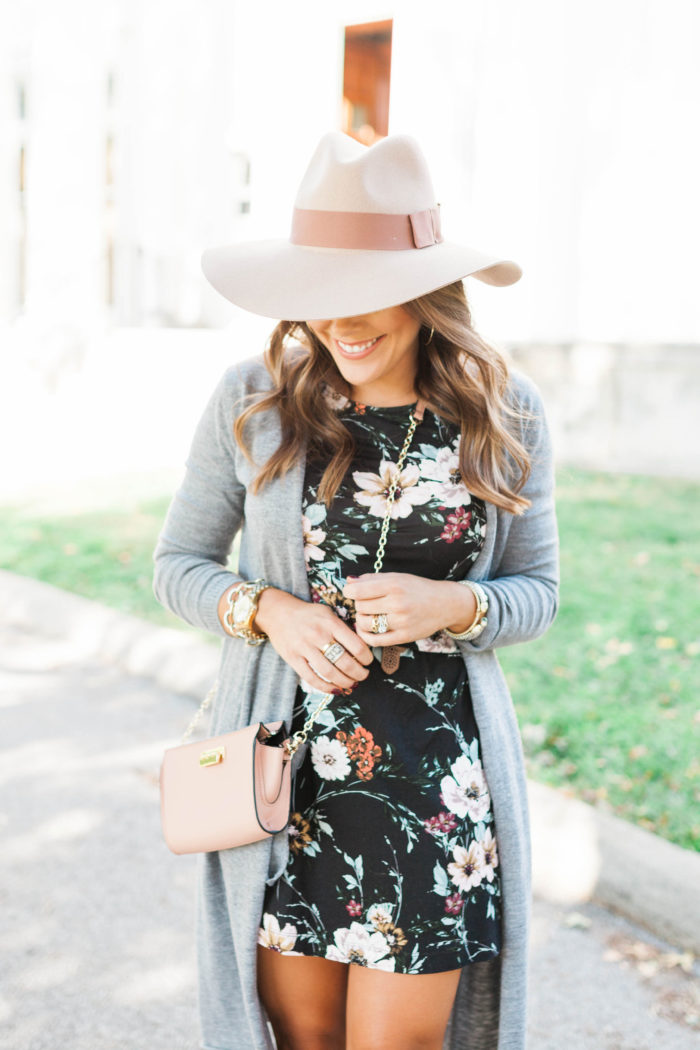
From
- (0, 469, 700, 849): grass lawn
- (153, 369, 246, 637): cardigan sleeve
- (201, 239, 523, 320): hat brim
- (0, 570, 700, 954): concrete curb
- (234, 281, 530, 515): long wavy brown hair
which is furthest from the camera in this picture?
(0, 469, 700, 849): grass lawn

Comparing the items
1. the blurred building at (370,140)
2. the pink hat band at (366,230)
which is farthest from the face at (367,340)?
the blurred building at (370,140)

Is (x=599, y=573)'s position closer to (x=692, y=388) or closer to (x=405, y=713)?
(x=692, y=388)

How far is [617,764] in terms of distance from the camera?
15.1ft

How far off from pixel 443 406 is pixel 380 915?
0.98m

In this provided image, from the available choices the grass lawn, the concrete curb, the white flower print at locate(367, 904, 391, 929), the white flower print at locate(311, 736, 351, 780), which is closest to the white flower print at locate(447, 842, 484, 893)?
the white flower print at locate(367, 904, 391, 929)

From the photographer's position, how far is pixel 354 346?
199cm

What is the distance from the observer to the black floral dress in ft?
6.59

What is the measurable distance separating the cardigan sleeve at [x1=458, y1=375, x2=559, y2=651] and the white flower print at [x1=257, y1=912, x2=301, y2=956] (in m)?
0.63

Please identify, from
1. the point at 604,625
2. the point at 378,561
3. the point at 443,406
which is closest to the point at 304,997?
the point at 378,561

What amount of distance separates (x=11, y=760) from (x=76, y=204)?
10022mm

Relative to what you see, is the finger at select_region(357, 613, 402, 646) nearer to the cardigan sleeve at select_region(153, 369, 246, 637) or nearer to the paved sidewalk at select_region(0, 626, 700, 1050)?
the cardigan sleeve at select_region(153, 369, 246, 637)

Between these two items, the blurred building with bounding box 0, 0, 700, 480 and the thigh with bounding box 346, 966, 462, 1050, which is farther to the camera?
the blurred building with bounding box 0, 0, 700, 480

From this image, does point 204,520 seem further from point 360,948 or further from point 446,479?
point 360,948

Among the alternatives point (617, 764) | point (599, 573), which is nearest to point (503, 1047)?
point (617, 764)
